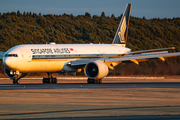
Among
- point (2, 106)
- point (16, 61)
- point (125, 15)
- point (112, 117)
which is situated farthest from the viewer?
point (125, 15)

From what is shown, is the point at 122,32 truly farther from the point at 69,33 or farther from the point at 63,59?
the point at 69,33

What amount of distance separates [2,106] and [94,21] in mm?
133504

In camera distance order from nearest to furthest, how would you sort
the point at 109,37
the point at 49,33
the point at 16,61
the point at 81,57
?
the point at 16,61, the point at 81,57, the point at 49,33, the point at 109,37

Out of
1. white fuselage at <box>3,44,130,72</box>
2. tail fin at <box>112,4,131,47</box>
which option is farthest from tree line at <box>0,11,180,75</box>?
white fuselage at <box>3,44,130,72</box>

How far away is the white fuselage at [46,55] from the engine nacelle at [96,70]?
3068mm

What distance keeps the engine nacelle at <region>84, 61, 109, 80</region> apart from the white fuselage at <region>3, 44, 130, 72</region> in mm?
3068

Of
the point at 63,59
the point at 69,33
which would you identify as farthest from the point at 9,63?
the point at 69,33

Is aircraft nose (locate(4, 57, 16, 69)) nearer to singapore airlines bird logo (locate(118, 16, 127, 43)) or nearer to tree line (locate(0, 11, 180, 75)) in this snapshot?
singapore airlines bird logo (locate(118, 16, 127, 43))

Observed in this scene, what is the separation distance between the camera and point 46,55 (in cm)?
3938

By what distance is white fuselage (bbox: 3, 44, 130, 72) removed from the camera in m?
37.6

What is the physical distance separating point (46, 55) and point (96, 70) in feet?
17.9

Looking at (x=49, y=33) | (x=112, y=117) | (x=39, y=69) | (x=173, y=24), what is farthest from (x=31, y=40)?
(x=112, y=117)

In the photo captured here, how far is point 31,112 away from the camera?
51.0ft

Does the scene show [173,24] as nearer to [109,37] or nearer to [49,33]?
[109,37]
